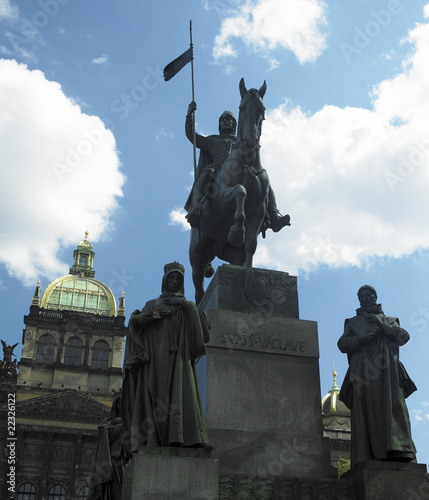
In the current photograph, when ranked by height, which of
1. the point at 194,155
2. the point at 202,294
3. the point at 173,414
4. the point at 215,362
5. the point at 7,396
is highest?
the point at 7,396

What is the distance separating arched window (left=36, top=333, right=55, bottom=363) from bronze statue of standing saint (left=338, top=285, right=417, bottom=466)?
74.6m

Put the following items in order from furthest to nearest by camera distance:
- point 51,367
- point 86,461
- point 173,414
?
point 51,367, point 86,461, point 173,414

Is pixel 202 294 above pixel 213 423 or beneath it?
above

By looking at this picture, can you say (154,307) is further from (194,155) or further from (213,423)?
(194,155)

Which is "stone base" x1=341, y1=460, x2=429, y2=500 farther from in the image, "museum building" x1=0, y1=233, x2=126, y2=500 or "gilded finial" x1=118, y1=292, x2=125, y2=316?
"gilded finial" x1=118, y1=292, x2=125, y2=316

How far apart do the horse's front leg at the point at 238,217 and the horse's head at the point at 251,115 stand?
973 mm

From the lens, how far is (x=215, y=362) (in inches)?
372

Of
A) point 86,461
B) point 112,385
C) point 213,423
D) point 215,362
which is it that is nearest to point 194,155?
point 215,362

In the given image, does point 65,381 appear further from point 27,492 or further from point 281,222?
point 281,222

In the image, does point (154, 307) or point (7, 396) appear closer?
point (154, 307)

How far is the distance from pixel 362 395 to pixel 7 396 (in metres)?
71.5

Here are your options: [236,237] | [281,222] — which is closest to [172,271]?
[236,237]

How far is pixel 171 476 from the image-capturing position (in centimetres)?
752

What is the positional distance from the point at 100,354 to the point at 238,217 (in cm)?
7317
